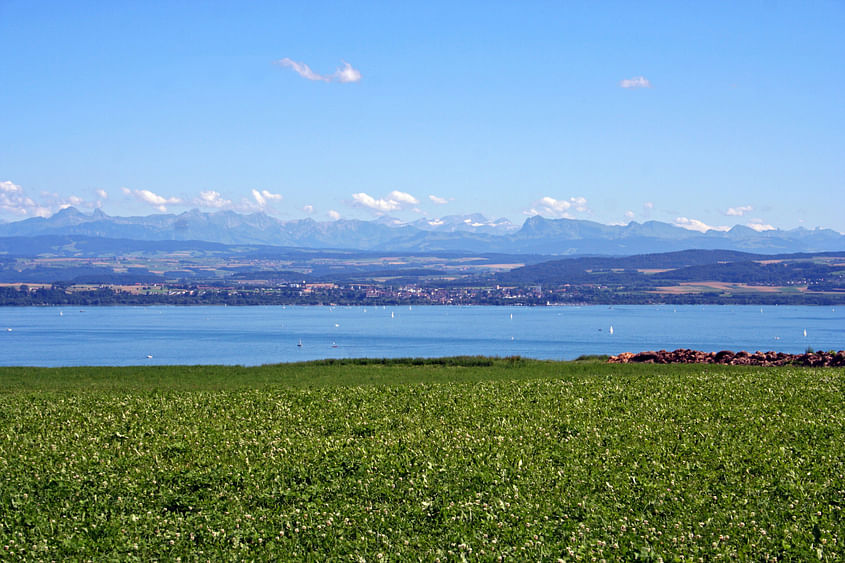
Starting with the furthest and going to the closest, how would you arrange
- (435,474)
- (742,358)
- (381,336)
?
(381,336), (742,358), (435,474)

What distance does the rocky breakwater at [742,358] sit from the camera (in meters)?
31.6

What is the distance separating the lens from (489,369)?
1362 inches

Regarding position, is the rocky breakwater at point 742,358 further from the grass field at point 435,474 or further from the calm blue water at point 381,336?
the calm blue water at point 381,336

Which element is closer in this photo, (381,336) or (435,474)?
(435,474)

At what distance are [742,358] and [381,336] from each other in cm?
11047

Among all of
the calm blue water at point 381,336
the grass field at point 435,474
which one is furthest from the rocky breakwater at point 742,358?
the calm blue water at point 381,336

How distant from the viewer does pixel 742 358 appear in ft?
111

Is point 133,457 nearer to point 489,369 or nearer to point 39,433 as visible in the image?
point 39,433

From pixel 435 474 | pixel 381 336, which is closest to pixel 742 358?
pixel 435 474

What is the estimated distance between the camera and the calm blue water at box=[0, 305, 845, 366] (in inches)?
4151

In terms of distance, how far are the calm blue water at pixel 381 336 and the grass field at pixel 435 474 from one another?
7067 cm

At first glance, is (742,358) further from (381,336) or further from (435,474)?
(381,336)

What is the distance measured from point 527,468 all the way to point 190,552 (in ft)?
20.5

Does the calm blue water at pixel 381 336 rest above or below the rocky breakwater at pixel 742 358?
below
